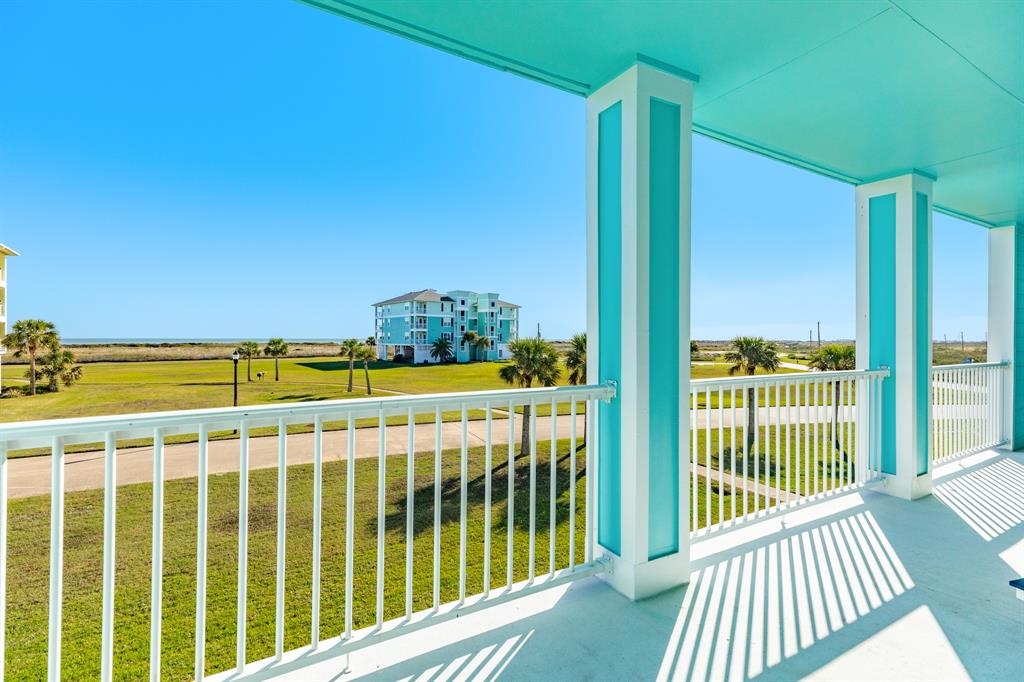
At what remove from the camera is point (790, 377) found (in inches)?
97.9

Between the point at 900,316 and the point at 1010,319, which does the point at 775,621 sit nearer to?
the point at 900,316

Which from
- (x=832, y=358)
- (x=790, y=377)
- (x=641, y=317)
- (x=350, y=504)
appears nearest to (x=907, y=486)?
(x=790, y=377)

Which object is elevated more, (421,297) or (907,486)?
(421,297)

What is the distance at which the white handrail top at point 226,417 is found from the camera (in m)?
1.04

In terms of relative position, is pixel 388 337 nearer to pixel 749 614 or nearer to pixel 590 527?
pixel 590 527

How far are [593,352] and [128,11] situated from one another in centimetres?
528

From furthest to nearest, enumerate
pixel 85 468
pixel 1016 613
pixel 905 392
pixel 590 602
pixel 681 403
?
pixel 85 468 < pixel 905 392 < pixel 681 403 < pixel 590 602 < pixel 1016 613

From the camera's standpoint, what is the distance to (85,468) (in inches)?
386

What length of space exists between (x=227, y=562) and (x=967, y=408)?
389 inches

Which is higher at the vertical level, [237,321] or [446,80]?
[446,80]

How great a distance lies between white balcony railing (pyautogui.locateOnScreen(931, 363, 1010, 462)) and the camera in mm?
3693

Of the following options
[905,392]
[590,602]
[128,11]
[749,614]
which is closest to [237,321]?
[128,11]

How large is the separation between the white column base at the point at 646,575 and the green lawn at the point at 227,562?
10.3 ft

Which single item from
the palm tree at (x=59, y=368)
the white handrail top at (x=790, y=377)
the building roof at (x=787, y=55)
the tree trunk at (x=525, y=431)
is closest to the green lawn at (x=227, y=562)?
the tree trunk at (x=525, y=431)
